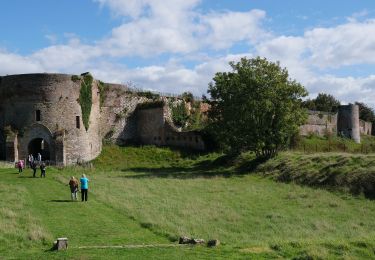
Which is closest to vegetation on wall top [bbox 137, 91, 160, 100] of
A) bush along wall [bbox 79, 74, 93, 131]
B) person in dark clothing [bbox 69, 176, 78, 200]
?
bush along wall [bbox 79, 74, 93, 131]

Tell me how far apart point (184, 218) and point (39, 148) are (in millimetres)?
31046

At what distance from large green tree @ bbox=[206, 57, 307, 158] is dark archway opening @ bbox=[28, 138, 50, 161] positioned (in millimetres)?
16397

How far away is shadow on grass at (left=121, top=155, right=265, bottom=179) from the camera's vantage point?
36.9m

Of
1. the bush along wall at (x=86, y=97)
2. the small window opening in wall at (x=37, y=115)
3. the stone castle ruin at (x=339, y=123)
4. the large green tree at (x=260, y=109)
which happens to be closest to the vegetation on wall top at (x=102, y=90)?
the bush along wall at (x=86, y=97)

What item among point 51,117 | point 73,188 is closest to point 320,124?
point 51,117

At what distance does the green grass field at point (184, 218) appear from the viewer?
13.2m

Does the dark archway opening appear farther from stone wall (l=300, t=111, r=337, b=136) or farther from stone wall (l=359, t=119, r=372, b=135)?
stone wall (l=359, t=119, r=372, b=135)

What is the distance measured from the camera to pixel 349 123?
2645 inches

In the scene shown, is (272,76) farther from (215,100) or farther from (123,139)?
(123,139)

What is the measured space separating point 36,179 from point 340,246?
902 inches

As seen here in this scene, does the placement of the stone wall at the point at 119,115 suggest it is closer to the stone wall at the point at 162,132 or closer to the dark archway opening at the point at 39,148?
the stone wall at the point at 162,132

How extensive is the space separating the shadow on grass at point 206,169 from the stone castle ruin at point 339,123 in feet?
79.4

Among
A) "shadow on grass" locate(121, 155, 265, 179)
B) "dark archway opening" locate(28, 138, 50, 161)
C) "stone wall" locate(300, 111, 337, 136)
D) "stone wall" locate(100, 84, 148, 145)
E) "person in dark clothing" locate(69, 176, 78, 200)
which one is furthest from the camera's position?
"stone wall" locate(300, 111, 337, 136)

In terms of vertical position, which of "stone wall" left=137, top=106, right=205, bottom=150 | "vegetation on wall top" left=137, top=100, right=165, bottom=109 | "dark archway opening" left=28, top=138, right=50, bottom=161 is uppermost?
"vegetation on wall top" left=137, top=100, right=165, bottom=109
